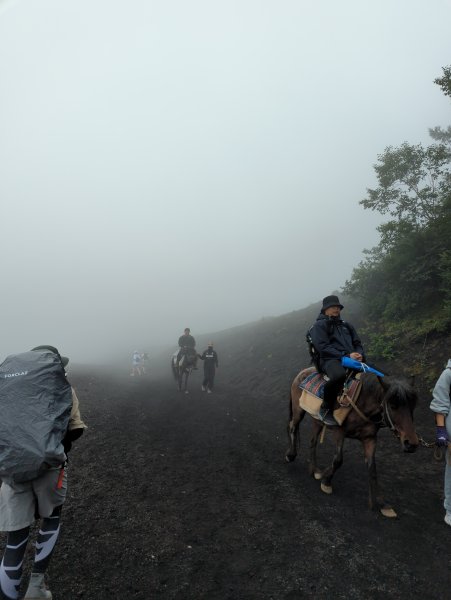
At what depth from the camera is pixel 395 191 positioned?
1728 cm

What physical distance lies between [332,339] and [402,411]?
180 centimetres

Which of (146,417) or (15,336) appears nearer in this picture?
(146,417)

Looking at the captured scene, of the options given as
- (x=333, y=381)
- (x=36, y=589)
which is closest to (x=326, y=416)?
(x=333, y=381)

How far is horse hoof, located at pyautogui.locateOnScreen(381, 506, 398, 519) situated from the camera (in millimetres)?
5137

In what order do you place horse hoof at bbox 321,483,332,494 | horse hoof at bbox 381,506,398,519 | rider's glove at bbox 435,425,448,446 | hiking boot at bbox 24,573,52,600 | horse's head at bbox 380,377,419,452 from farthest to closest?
1. horse hoof at bbox 321,483,332,494
2. horse hoof at bbox 381,506,398,519
3. horse's head at bbox 380,377,419,452
4. rider's glove at bbox 435,425,448,446
5. hiking boot at bbox 24,573,52,600

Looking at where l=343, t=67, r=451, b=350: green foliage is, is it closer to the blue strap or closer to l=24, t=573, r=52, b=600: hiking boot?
the blue strap

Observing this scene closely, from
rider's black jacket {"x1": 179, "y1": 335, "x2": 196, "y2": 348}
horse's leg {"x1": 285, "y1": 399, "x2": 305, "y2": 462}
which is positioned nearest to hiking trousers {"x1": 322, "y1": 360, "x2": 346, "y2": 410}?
horse's leg {"x1": 285, "y1": 399, "x2": 305, "y2": 462}

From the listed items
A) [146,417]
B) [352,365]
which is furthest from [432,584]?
[146,417]

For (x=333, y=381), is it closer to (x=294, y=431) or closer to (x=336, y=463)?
(x=336, y=463)

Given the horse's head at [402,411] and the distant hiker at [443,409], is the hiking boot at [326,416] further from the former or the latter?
the distant hiker at [443,409]

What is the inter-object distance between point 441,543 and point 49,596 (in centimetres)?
490

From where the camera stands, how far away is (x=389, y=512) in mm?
5156

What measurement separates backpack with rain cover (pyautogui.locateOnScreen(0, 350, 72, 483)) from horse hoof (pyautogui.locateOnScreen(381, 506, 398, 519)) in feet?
16.1

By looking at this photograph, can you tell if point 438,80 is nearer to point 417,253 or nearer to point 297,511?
point 417,253
